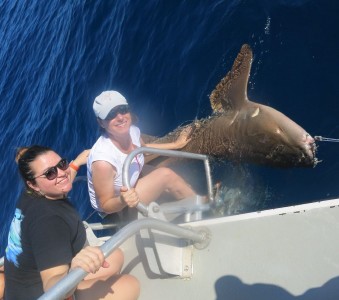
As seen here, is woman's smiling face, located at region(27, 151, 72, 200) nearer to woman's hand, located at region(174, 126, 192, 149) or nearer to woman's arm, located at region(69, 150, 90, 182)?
woman's arm, located at region(69, 150, 90, 182)

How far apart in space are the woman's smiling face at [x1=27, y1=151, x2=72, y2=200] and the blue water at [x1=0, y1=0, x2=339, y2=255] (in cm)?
249

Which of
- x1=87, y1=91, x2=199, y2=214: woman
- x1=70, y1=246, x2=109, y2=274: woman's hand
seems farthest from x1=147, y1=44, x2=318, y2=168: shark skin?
x1=70, y1=246, x2=109, y2=274: woman's hand

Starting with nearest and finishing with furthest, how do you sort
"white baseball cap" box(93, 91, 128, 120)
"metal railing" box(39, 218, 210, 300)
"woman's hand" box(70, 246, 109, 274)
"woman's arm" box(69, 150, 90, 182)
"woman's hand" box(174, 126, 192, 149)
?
"metal railing" box(39, 218, 210, 300)
"woman's hand" box(70, 246, 109, 274)
"white baseball cap" box(93, 91, 128, 120)
"woman's arm" box(69, 150, 90, 182)
"woman's hand" box(174, 126, 192, 149)

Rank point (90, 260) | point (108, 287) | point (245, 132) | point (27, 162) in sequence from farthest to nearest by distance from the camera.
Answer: point (245, 132), point (108, 287), point (27, 162), point (90, 260)

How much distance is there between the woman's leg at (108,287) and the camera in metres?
3.48

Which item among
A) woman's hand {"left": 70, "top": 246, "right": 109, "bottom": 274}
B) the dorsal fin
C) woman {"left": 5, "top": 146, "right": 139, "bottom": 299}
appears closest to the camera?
woman's hand {"left": 70, "top": 246, "right": 109, "bottom": 274}

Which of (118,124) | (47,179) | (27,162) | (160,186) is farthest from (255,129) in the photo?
(27,162)

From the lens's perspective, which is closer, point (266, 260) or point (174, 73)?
point (266, 260)

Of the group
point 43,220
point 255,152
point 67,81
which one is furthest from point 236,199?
point 67,81

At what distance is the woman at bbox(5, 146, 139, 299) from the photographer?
301 cm

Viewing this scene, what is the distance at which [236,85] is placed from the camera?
5.54 m

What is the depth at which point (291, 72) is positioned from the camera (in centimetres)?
577

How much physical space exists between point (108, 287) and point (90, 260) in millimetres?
1194

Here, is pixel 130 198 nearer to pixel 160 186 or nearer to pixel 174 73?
pixel 160 186
